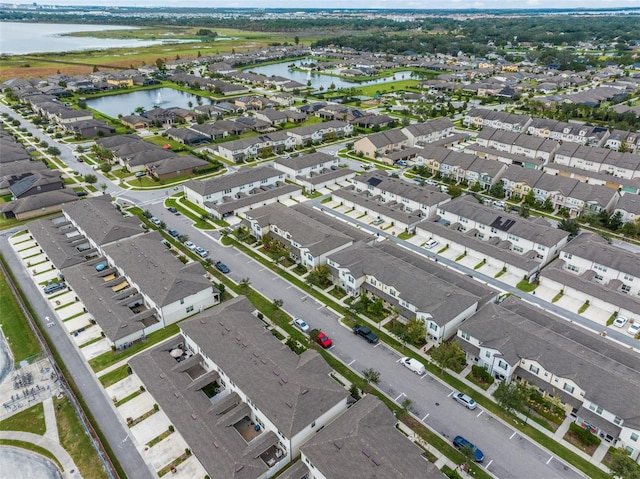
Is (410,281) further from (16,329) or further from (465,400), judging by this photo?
(16,329)

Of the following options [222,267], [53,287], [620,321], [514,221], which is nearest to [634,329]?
[620,321]

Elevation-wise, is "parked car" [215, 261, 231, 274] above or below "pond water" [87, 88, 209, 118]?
above

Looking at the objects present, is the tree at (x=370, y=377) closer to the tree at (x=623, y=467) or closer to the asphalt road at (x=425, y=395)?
the asphalt road at (x=425, y=395)

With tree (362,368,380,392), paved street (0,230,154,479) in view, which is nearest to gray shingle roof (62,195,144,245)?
paved street (0,230,154,479)

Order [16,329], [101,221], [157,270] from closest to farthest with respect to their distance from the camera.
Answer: [16,329] < [157,270] < [101,221]

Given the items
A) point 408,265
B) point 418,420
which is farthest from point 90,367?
point 408,265

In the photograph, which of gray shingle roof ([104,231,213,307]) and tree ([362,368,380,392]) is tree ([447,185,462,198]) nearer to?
tree ([362,368,380,392])
